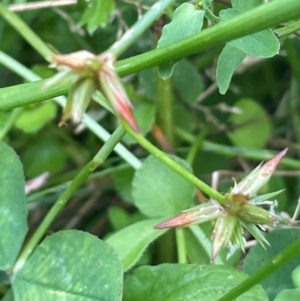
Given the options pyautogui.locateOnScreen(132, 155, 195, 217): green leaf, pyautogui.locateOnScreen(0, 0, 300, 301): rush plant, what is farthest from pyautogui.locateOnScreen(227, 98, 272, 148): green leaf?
pyautogui.locateOnScreen(132, 155, 195, 217): green leaf

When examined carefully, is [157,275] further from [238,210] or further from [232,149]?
[232,149]

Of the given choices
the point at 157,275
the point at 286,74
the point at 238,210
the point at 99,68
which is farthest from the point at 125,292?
the point at 286,74

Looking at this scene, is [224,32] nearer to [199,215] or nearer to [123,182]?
[199,215]

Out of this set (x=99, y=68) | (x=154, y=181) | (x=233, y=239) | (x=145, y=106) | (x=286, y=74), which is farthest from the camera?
(x=286, y=74)

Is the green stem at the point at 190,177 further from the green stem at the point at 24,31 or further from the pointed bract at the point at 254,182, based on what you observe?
the green stem at the point at 24,31

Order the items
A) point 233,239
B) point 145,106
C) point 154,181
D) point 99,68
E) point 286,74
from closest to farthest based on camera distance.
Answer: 1. point 99,68
2. point 233,239
3. point 154,181
4. point 145,106
5. point 286,74

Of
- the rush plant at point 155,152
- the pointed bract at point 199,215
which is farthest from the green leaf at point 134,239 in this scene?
the pointed bract at point 199,215
